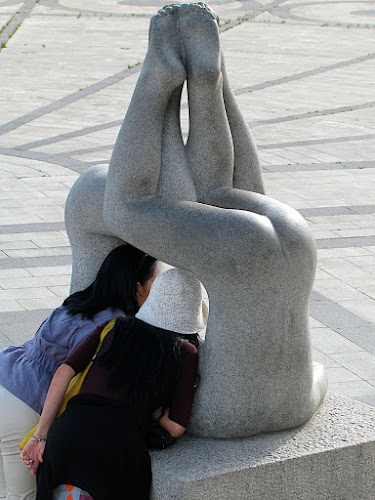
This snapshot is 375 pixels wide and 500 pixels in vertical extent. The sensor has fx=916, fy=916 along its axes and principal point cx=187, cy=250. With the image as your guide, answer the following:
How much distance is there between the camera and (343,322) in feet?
22.4

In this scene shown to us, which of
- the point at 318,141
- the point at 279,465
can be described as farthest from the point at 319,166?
the point at 279,465

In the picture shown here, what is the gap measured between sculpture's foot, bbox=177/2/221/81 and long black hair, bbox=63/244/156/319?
87cm

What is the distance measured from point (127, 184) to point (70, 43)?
18.2 meters

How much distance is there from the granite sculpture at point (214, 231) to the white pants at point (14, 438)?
2.37ft

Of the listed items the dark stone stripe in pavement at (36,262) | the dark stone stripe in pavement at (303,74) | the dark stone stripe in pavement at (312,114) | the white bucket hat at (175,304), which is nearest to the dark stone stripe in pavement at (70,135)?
the dark stone stripe in pavement at (312,114)

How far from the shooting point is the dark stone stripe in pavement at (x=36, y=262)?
25.8 feet

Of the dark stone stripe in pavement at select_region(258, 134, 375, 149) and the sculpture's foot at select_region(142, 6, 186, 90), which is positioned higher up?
the sculpture's foot at select_region(142, 6, 186, 90)

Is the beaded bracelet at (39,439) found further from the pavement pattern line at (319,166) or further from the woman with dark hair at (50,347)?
the pavement pattern line at (319,166)

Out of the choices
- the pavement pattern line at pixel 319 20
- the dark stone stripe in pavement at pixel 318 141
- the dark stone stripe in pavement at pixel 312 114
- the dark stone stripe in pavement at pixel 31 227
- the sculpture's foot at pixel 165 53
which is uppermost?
the sculpture's foot at pixel 165 53

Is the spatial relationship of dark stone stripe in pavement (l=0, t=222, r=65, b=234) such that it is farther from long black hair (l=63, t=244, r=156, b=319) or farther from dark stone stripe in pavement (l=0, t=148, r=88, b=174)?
long black hair (l=63, t=244, r=156, b=319)

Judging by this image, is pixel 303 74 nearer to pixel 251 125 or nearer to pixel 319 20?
pixel 251 125

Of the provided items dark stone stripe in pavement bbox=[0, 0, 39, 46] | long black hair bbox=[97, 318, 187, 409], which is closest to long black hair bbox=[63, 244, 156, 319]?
long black hair bbox=[97, 318, 187, 409]

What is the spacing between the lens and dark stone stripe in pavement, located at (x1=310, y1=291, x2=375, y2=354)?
21.3 ft

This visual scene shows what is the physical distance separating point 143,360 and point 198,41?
1360 millimetres
